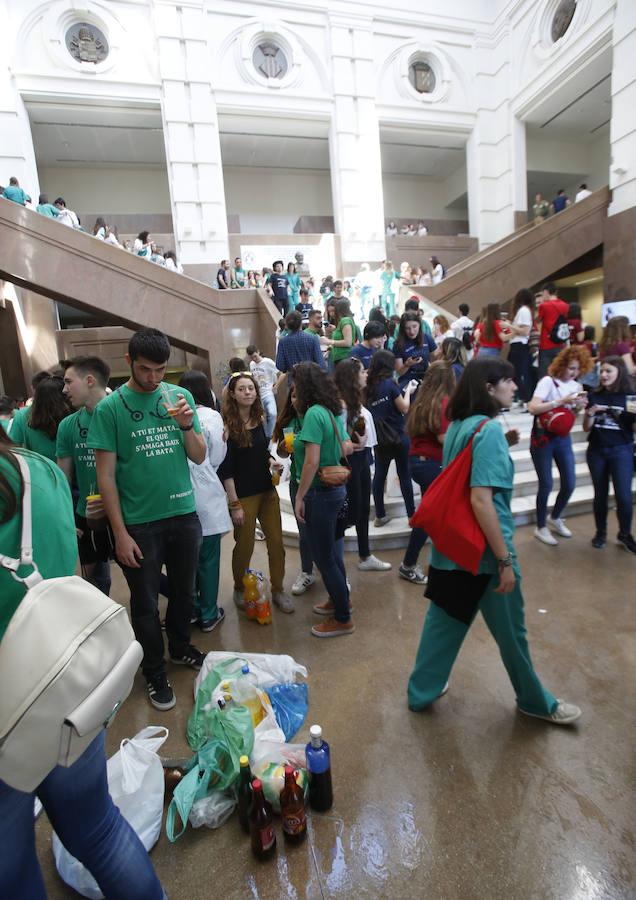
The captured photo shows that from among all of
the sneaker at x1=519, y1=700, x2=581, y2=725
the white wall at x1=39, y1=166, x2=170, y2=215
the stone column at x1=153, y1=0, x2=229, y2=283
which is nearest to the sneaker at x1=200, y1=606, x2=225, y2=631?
the sneaker at x1=519, y1=700, x2=581, y2=725

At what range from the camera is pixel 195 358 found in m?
13.4

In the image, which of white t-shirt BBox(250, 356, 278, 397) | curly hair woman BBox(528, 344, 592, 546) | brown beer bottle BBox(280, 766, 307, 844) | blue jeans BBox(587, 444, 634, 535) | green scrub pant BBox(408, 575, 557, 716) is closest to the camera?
brown beer bottle BBox(280, 766, 307, 844)

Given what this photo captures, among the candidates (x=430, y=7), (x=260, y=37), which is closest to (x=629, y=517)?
(x=260, y=37)

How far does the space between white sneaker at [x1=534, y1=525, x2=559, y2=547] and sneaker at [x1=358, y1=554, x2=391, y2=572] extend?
1576mm

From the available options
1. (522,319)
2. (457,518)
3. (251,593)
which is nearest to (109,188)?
(522,319)

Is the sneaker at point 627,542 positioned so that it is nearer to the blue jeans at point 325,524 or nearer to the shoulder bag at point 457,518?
the blue jeans at point 325,524

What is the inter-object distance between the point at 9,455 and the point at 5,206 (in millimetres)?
10881

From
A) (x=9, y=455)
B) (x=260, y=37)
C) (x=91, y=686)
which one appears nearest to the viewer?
(x=91, y=686)

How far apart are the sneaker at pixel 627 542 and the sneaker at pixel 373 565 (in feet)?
7.09

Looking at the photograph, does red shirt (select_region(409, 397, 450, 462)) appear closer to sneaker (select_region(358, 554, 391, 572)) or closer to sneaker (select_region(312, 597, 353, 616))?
sneaker (select_region(358, 554, 391, 572))

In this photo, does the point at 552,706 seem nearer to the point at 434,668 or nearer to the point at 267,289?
the point at 434,668

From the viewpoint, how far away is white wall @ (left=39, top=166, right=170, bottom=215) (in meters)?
18.7

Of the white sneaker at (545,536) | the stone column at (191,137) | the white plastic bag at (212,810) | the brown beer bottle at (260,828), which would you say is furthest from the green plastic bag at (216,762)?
the stone column at (191,137)

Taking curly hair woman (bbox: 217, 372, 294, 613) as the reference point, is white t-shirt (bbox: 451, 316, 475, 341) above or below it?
above
